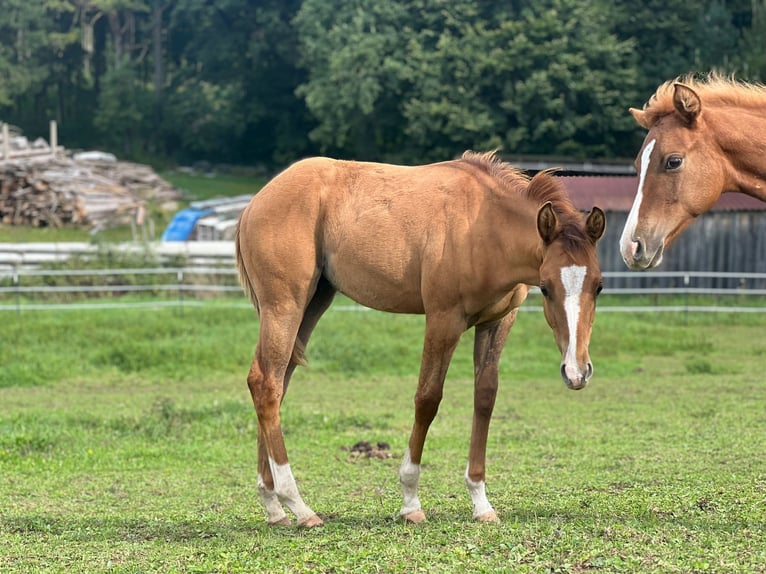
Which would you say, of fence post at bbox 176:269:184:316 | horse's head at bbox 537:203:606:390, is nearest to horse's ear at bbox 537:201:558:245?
horse's head at bbox 537:203:606:390

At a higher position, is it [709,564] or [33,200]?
[709,564]

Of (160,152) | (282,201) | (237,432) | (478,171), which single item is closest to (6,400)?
(237,432)

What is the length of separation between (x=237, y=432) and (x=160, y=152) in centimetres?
4093

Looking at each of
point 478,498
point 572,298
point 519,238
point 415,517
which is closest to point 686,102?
point 519,238

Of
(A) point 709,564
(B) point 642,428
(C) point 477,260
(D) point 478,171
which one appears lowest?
(B) point 642,428

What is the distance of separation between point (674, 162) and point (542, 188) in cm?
75

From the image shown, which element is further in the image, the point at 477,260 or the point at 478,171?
the point at 478,171

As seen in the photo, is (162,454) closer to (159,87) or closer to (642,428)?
(642,428)

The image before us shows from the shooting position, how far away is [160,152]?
161 ft

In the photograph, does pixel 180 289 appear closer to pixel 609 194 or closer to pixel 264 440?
pixel 609 194

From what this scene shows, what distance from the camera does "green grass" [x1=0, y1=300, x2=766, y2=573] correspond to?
197 inches

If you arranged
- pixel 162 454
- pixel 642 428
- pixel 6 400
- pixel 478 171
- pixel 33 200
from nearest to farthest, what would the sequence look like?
pixel 478 171 → pixel 162 454 → pixel 642 428 → pixel 6 400 → pixel 33 200

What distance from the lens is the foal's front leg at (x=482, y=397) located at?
580cm

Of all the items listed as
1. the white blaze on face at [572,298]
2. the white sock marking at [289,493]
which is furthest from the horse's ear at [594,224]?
the white sock marking at [289,493]
